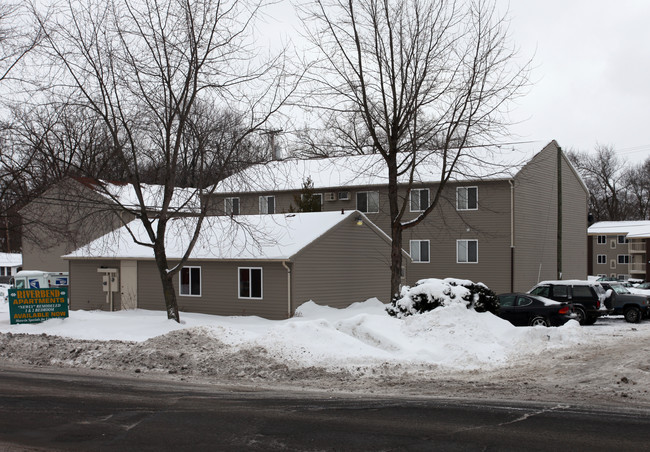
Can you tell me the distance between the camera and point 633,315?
26844mm

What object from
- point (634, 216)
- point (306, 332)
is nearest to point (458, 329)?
point (306, 332)

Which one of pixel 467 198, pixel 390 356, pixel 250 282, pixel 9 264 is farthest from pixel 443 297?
pixel 9 264

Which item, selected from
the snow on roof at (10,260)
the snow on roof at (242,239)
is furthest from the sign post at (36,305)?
the snow on roof at (10,260)

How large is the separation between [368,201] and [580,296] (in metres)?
17.7

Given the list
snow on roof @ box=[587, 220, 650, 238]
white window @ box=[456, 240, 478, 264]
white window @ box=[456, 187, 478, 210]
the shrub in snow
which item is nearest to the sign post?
the shrub in snow

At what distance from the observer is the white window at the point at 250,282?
2709 centimetres

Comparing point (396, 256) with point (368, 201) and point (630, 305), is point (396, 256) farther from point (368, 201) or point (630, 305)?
point (368, 201)

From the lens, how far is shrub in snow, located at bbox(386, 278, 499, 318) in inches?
701

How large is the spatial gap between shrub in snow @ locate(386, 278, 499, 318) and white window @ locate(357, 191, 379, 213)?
2212 centimetres

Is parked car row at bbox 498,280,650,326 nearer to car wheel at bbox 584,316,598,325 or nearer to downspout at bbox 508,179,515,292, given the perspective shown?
car wheel at bbox 584,316,598,325

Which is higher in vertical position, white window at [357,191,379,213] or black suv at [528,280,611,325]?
white window at [357,191,379,213]

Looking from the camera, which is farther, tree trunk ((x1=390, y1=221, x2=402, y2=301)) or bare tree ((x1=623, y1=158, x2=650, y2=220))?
bare tree ((x1=623, y1=158, x2=650, y2=220))

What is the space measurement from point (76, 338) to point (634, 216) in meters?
89.4

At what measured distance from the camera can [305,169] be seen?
45.3 metres
